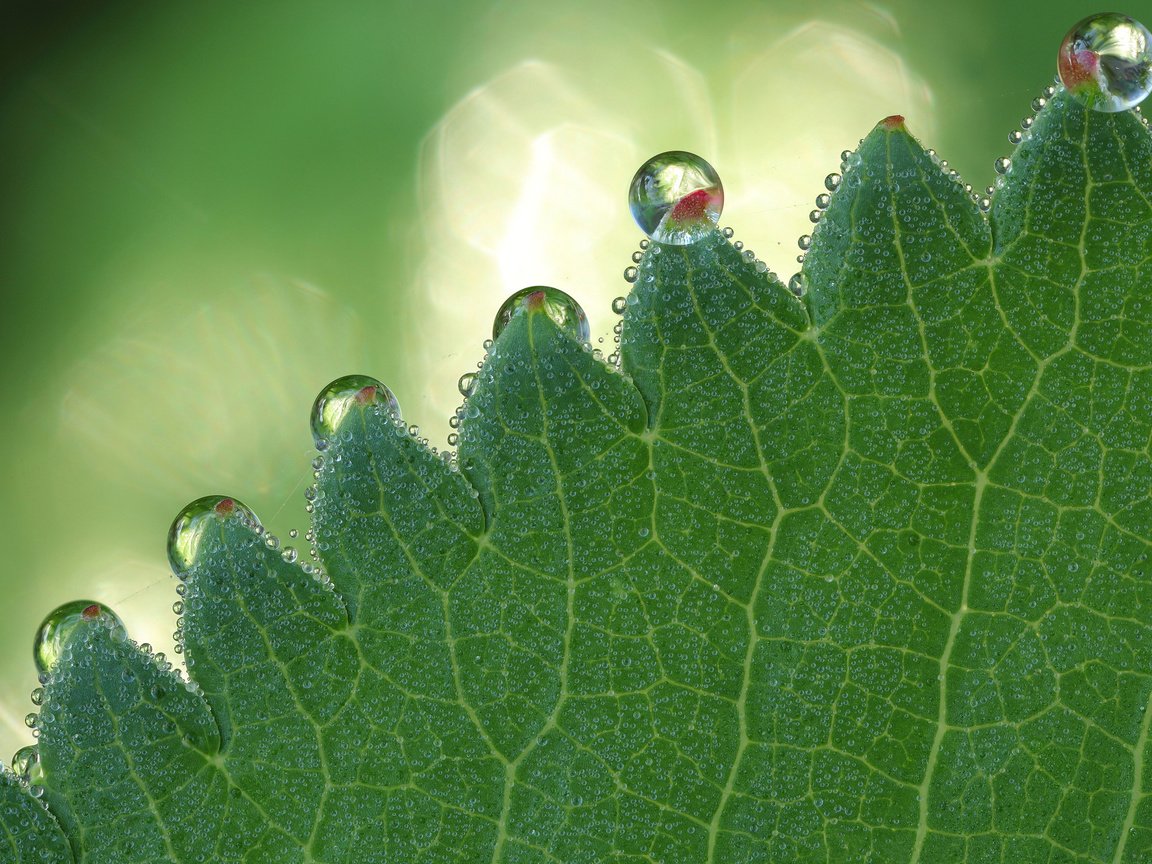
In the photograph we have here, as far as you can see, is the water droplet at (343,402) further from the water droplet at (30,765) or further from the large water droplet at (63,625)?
the water droplet at (30,765)

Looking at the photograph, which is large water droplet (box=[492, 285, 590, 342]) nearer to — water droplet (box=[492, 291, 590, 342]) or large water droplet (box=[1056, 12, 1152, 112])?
water droplet (box=[492, 291, 590, 342])

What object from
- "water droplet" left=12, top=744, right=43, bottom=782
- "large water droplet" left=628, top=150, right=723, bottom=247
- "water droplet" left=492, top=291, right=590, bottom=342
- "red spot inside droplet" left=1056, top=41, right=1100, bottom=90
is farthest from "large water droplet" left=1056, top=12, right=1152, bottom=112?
"water droplet" left=12, top=744, right=43, bottom=782

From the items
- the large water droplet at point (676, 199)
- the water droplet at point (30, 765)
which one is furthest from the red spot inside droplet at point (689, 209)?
the water droplet at point (30, 765)

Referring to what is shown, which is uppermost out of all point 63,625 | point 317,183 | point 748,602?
point 317,183

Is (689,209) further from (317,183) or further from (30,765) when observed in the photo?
(317,183)

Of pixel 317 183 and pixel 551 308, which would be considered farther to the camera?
pixel 317 183

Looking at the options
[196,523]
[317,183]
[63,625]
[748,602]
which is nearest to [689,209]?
[748,602]
